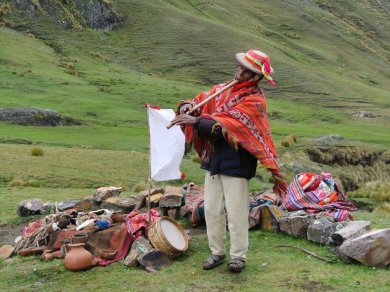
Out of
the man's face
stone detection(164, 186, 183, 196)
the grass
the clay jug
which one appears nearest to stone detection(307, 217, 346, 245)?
the grass

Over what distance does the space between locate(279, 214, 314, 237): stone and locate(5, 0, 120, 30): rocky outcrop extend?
72733 mm

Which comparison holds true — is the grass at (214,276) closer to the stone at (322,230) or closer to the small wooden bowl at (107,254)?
the stone at (322,230)

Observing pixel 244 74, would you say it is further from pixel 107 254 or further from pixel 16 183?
pixel 16 183

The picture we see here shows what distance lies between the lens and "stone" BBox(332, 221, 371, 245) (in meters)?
8.54

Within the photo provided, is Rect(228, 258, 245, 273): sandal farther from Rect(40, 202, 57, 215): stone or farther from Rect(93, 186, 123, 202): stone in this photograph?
Rect(40, 202, 57, 215): stone

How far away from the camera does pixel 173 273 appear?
815 cm

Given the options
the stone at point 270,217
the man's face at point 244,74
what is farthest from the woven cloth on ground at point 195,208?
the man's face at point 244,74

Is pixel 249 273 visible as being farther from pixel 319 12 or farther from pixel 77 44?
pixel 319 12

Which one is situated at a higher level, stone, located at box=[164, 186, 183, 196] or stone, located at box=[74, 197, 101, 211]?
stone, located at box=[164, 186, 183, 196]

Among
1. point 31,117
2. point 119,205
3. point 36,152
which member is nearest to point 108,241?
point 119,205

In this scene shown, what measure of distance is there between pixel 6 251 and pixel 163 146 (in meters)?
3.42

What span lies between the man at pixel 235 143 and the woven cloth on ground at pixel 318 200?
287cm

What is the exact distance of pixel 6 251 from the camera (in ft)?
32.4

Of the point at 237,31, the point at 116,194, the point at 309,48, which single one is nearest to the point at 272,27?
the point at 309,48
